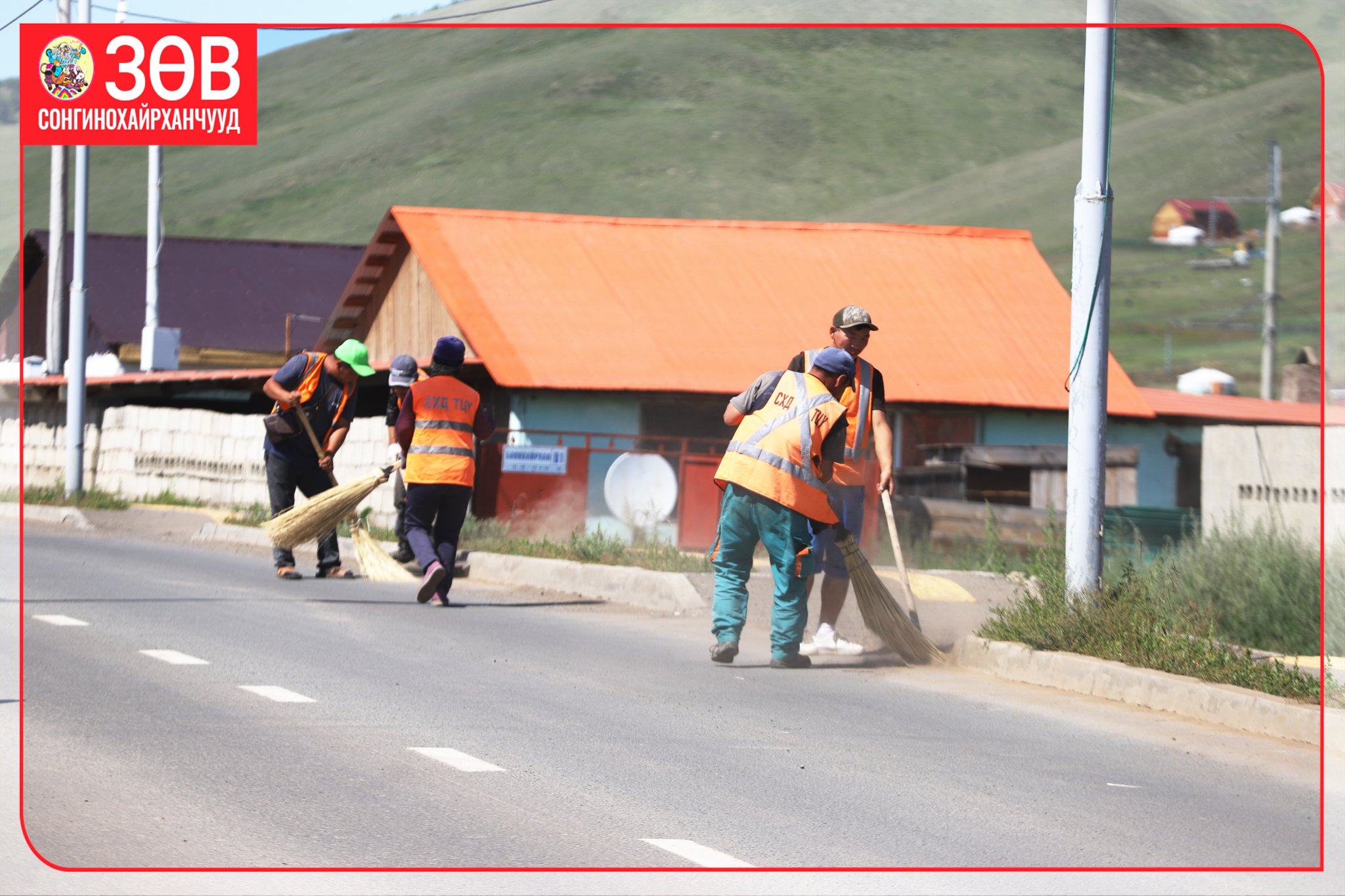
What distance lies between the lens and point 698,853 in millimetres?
6051

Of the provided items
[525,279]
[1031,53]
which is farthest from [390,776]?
[1031,53]

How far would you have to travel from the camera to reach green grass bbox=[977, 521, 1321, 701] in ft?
30.3

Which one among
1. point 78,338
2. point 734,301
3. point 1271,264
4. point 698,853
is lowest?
point 698,853

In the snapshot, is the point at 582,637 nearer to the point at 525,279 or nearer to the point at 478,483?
the point at 478,483

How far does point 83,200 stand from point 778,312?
9.64 meters

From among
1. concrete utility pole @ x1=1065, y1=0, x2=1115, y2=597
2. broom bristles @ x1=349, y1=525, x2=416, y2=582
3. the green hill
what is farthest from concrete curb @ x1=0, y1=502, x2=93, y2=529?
the green hill

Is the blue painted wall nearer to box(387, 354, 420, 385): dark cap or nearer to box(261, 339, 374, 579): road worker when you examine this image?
box(387, 354, 420, 385): dark cap

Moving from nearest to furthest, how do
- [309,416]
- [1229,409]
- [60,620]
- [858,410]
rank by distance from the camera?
[858,410] → [60,620] → [309,416] → [1229,409]

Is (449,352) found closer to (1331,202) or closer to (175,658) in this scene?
(175,658)

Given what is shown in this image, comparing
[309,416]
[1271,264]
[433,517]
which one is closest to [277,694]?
[433,517]

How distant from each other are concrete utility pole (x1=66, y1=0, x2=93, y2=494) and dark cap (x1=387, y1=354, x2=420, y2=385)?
9.59m

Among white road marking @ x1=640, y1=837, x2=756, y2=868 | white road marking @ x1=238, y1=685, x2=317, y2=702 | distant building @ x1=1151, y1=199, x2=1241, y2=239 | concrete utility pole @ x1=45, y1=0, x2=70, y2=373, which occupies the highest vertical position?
distant building @ x1=1151, y1=199, x2=1241, y2=239

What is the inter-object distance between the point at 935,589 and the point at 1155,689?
427 cm

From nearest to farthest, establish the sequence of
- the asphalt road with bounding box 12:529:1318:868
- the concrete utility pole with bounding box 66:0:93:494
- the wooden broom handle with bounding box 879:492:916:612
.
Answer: the asphalt road with bounding box 12:529:1318:868, the wooden broom handle with bounding box 879:492:916:612, the concrete utility pole with bounding box 66:0:93:494
